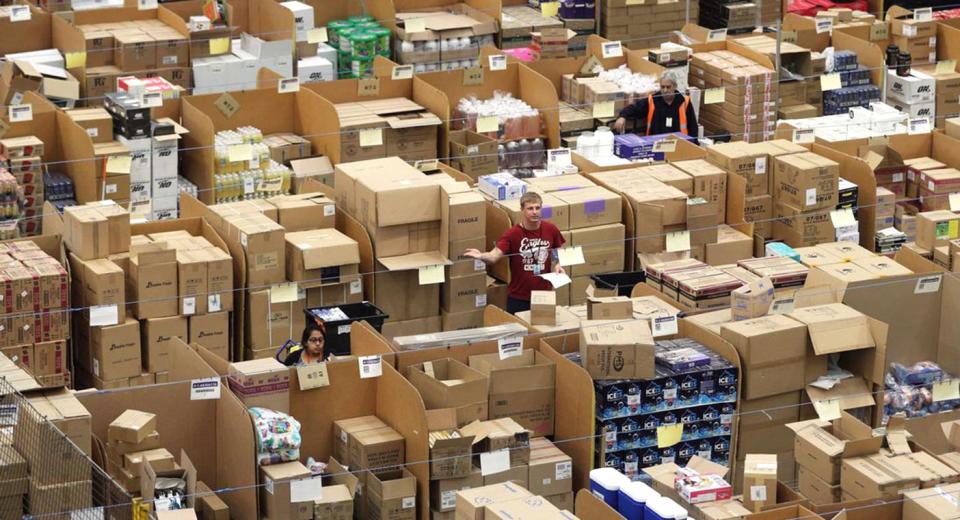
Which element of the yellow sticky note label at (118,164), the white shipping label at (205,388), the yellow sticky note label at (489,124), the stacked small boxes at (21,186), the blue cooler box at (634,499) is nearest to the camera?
the blue cooler box at (634,499)

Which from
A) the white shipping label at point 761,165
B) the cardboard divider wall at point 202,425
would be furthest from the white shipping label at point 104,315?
the white shipping label at point 761,165

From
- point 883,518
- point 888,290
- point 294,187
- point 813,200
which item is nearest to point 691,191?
point 813,200

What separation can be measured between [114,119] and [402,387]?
223 inches

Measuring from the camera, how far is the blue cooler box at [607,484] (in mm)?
9719

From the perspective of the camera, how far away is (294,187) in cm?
1542

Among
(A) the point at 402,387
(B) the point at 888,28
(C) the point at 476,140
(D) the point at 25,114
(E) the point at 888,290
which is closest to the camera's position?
(A) the point at 402,387

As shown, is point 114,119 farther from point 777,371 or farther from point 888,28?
point 888,28

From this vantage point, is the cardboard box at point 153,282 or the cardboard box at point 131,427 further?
the cardboard box at point 153,282

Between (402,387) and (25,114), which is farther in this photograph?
(25,114)

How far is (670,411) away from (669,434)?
15 cm

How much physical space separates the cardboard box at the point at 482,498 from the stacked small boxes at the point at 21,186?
225 inches

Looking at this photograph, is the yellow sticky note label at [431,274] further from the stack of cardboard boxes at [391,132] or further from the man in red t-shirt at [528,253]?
the stack of cardboard boxes at [391,132]

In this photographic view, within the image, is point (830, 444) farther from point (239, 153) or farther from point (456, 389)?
point (239, 153)

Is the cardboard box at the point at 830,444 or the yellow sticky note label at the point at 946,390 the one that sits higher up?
the cardboard box at the point at 830,444
